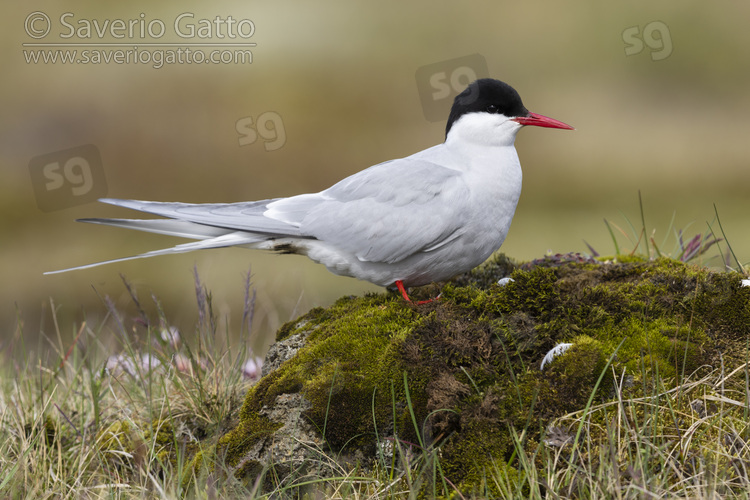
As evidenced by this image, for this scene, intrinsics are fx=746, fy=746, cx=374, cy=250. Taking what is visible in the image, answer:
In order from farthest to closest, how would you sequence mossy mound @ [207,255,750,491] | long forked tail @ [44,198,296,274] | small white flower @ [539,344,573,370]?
long forked tail @ [44,198,296,274], small white flower @ [539,344,573,370], mossy mound @ [207,255,750,491]

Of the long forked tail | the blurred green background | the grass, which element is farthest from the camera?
the blurred green background

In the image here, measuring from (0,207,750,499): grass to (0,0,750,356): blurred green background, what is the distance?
17.7 ft

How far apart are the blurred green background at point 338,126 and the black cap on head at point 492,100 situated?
5.38 meters

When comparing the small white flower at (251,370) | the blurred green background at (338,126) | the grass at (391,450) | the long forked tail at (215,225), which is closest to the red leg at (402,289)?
the long forked tail at (215,225)

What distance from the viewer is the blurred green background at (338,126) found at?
9.83 metres

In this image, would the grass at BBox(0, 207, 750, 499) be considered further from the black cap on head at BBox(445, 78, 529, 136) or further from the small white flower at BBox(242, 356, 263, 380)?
the black cap on head at BBox(445, 78, 529, 136)

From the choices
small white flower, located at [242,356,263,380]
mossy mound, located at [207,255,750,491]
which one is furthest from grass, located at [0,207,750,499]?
small white flower, located at [242,356,263,380]

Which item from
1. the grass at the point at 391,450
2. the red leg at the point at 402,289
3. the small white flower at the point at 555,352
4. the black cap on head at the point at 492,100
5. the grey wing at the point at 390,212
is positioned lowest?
the grass at the point at 391,450

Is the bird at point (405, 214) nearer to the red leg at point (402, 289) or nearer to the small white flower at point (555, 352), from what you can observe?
the red leg at point (402, 289)

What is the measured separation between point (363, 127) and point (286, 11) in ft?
9.88

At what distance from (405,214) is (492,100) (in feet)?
2.55

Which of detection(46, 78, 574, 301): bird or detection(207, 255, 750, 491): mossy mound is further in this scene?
detection(46, 78, 574, 301): bird

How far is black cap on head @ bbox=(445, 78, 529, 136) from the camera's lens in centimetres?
367

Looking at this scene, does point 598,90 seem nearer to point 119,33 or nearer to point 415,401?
point 119,33
